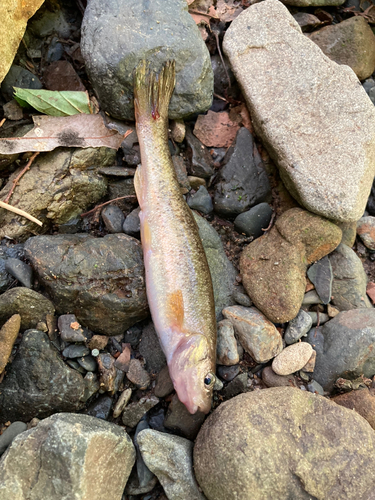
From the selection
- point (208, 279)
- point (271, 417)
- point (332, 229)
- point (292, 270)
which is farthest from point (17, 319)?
point (332, 229)

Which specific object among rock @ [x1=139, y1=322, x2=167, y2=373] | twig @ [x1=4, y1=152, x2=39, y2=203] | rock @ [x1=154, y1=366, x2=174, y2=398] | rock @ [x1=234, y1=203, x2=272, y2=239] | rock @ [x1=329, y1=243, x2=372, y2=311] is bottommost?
rock @ [x1=154, y1=366, x2=174, y2=398]

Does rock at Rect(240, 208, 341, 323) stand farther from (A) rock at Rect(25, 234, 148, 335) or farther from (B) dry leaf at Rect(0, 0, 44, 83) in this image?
(B) dry leaf at Rect(0, 0, 44, 83)

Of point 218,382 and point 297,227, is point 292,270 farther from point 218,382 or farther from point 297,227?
point 218,382

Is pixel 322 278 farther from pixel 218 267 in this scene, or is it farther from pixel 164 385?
pixel 164 385

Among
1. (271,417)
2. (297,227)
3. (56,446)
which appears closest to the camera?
(56,446)

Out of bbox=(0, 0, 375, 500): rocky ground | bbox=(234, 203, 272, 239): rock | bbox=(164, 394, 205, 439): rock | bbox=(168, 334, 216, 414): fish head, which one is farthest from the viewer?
bbox=(234, 203, 272, 239): rock

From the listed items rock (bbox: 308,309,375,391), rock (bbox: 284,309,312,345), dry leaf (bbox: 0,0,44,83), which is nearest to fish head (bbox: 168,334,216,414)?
rock (bbox: 284,309,312,345)
